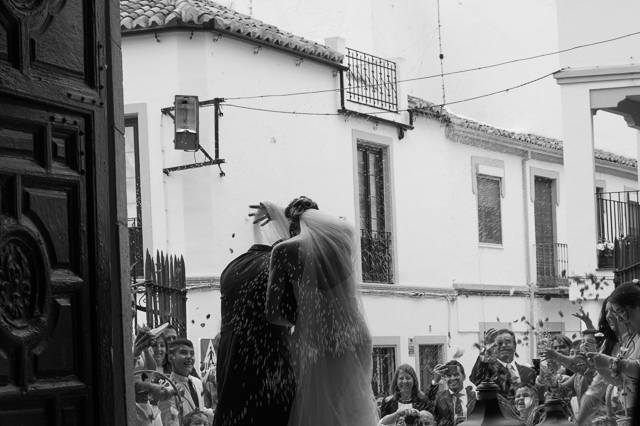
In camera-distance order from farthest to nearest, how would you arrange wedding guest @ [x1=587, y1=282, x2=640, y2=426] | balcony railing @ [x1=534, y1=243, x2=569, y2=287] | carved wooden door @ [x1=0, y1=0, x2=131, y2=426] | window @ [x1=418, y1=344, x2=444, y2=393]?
balcony railing @ [x1=534, y1=243, x2=569, y2=287] → window @ [x1=418, y1=344, x2=444, y2=393] → wedding guest @ [x1=587, y1=282, x2=640, y2=426] → carved wooden door @ [x1=0, y1=0, x2=131, y2=426]

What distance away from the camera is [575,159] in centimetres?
1753

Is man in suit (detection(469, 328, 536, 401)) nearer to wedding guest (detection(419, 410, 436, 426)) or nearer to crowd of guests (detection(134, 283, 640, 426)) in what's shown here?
crowd of guests (detection(134, 283, 640, 426))

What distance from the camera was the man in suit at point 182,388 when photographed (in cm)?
930

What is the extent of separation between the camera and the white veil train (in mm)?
6141

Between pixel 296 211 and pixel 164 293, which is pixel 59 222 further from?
pixel 164 293

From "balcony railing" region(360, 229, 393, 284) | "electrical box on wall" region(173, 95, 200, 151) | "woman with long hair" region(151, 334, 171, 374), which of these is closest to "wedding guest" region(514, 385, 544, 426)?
"woman with long hair" region(151, 334, 171, 374)

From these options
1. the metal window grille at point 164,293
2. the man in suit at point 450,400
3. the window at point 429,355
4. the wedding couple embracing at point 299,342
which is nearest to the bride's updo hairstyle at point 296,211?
the wedding couple embracing at point 299,342

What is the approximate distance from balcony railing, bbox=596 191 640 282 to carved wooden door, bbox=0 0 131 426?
37.1ft

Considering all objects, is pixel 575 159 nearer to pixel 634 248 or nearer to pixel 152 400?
pixel 634 248

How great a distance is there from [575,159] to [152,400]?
33.2 feet

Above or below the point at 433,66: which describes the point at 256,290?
below

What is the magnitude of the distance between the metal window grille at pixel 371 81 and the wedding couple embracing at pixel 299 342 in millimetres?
14859

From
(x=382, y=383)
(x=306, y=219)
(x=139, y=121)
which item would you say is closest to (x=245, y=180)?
(x=139, y=121)

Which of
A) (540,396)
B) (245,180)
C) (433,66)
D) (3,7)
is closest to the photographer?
(3,7)
